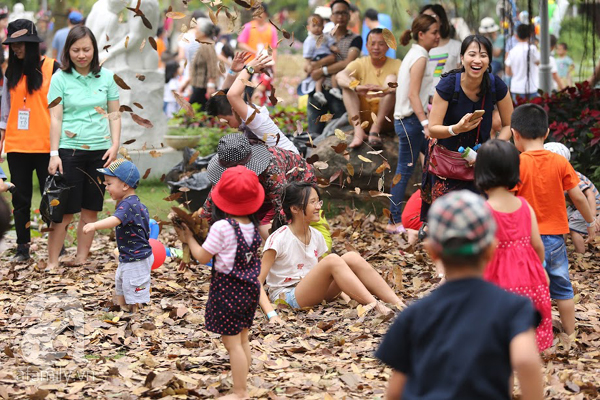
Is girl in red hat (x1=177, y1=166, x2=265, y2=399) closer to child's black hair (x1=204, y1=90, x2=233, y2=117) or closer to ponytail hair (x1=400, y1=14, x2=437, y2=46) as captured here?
child's black hair (x1=204, y1=90, x2=233, y2=117)

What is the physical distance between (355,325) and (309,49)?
5.14 m

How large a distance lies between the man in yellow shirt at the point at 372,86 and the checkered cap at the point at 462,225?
5605 mm

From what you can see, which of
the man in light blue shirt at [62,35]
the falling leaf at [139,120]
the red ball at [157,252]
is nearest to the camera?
the red ball at [157,252]

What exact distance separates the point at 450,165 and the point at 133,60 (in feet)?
21.9

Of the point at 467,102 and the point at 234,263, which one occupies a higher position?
the point at 467,102

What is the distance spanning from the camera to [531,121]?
4391 mm

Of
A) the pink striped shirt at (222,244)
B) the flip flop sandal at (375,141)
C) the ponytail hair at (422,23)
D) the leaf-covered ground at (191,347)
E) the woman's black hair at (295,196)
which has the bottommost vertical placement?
the leaf-covered ground at (191,347)

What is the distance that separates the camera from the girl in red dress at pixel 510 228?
3.65 metres

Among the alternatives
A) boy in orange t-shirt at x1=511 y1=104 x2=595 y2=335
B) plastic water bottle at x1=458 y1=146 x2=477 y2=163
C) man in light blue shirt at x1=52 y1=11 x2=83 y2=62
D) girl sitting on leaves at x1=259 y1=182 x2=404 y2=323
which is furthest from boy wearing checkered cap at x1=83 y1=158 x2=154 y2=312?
man in light blue shirt at x1=52 y1=11 x2=83 y2=62

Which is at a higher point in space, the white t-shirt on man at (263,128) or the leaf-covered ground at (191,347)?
the white t-shirt on man at (263,128)

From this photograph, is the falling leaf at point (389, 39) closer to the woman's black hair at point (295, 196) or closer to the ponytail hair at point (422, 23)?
the ponytail hair at point (422, 23)

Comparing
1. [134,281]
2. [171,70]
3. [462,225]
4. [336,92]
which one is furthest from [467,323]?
[171,70]

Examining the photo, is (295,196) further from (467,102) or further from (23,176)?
(23,176)

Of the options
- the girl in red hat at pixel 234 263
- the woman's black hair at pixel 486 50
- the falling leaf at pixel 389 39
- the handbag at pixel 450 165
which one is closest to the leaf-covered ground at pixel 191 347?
the girl in red hat at pixel 234 263
